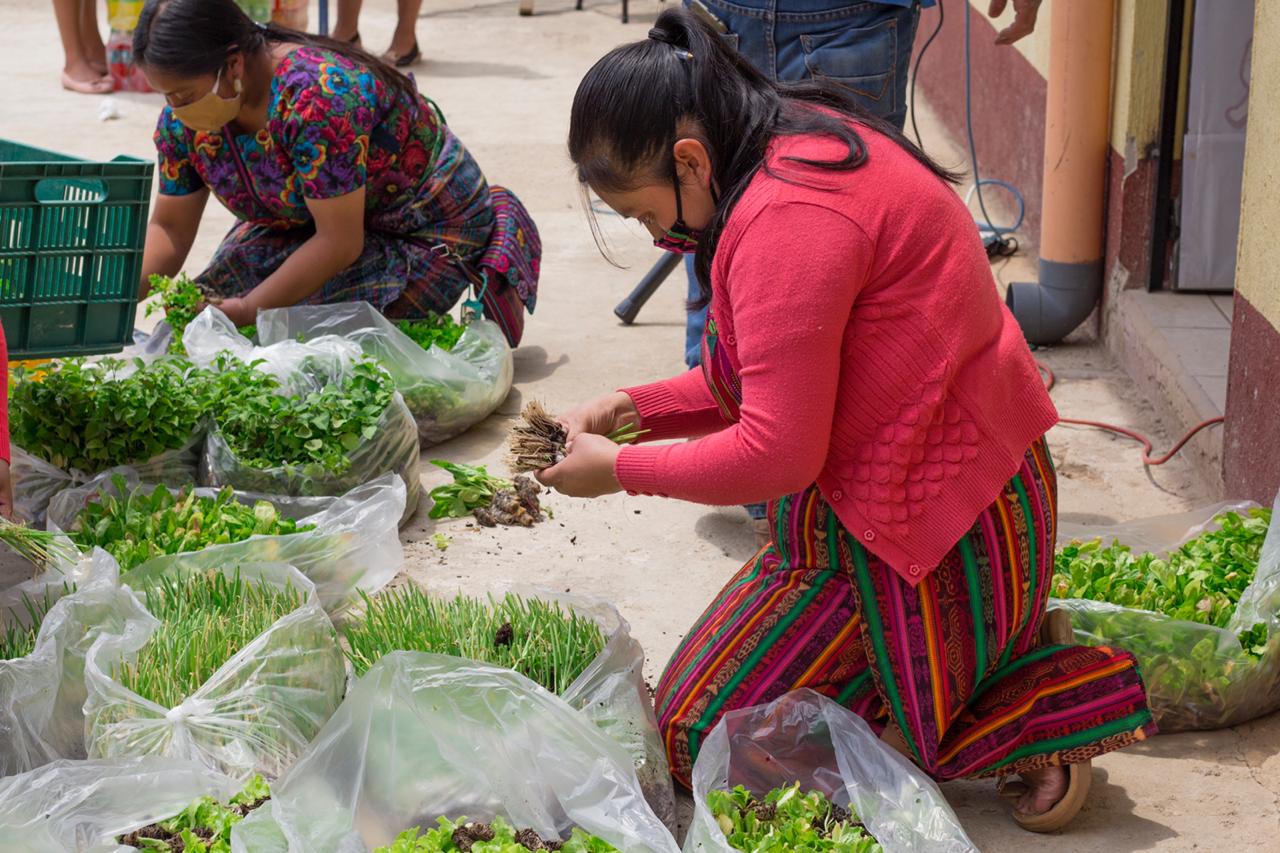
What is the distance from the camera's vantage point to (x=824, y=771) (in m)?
2.27

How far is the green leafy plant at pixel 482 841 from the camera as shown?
1995mm

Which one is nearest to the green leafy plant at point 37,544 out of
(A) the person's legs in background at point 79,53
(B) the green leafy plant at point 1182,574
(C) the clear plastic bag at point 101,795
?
(C) the clear plastic bag at point 101,795

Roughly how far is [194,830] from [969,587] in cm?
116

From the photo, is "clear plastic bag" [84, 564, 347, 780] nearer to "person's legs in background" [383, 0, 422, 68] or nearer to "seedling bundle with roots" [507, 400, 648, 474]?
"seedling bundle with roots" [507, 400, 648, 474]

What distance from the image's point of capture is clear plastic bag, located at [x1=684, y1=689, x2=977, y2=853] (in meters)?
2.10

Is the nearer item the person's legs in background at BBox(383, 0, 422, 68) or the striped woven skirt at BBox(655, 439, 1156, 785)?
the striped woven skirt at BBox(655, 439, 1156, 785)

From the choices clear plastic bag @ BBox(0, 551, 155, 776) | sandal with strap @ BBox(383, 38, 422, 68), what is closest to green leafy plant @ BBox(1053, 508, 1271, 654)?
clear plastic bag @ BBox(0, 551, 155, 776)

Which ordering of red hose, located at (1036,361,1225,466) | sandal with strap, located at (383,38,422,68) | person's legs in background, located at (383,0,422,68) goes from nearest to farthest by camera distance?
red hose, located at (1036,361,1225,466) → person's legs in background, located at (383,0,422,68) → sandal with strap, located at (383,38,422,68)

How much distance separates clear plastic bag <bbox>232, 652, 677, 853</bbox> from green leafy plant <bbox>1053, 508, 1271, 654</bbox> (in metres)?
0.97

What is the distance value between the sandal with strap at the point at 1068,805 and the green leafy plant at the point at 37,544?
1.65 metres

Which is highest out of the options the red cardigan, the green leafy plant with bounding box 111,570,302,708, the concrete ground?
the red cardigan

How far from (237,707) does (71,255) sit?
1.21 m

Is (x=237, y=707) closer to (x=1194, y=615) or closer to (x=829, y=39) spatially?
(x=1194, y=615)

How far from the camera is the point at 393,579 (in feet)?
10.4
